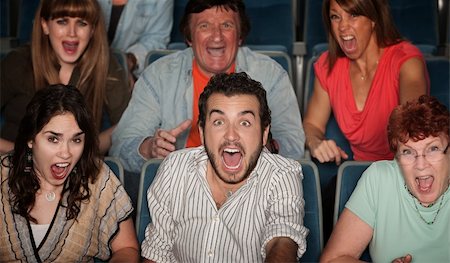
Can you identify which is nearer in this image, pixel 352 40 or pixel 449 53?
pixel 352 40

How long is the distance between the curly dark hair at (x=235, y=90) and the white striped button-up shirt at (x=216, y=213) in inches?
4.7

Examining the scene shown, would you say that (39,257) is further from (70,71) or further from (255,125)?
(70,71)

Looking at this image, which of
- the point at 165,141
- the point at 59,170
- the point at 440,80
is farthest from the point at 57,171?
the point at 440,80

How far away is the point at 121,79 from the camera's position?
310 centimetres

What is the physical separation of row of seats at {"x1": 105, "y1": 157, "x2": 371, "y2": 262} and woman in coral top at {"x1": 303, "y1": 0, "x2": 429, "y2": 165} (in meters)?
0.44

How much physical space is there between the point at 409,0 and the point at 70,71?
1.60 metres

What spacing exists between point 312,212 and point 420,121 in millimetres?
406

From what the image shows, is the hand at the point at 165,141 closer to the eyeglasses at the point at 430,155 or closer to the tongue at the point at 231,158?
the tongue at the point at 231,158

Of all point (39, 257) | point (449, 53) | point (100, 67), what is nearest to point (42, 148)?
point (39, 257)

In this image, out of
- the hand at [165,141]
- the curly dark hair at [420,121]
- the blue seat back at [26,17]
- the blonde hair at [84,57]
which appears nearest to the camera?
the curly dark hair at [420,121]

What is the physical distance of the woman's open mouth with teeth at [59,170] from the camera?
2301 mm

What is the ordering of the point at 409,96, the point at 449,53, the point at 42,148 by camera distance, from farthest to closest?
the point at 449,53, the point at 409,96, the point at 42,148

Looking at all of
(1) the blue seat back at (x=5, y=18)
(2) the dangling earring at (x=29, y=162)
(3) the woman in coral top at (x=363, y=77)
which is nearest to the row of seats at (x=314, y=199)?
(2) the dangling earring at (x=29, y=162)

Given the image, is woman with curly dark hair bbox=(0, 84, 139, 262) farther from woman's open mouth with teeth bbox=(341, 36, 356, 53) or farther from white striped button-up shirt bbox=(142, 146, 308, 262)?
woman's open mouth with teeth bbox=(341, 36, 356, 53)
